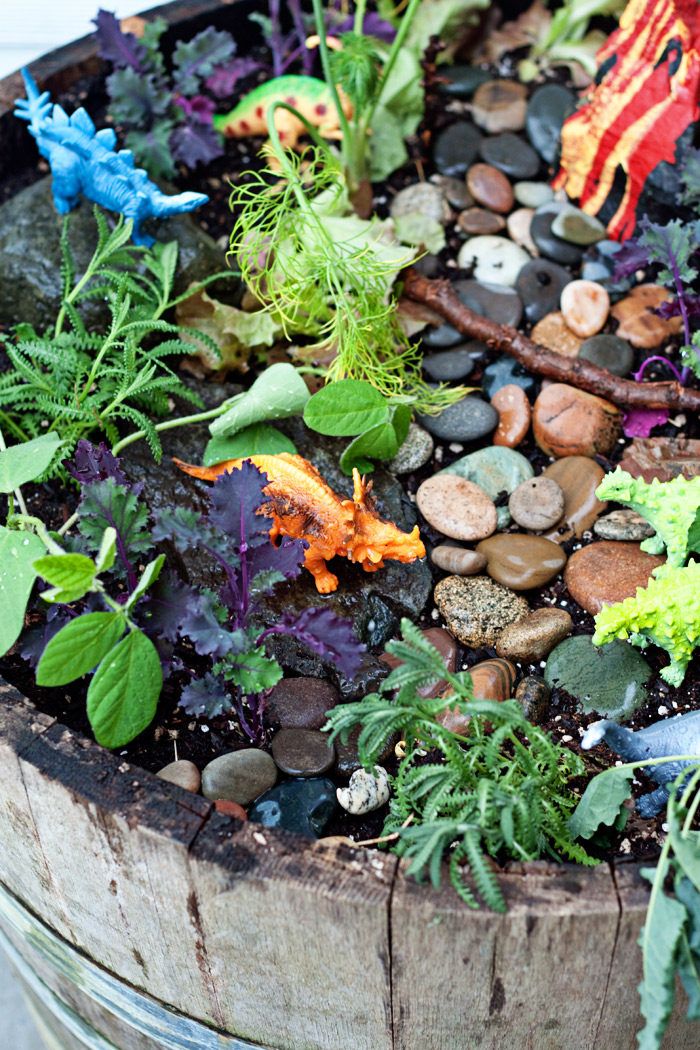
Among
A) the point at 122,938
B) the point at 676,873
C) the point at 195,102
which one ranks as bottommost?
the point at 122,938

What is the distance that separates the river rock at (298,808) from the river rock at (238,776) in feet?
0.05

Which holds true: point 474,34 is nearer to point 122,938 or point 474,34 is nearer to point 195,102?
point 195,102

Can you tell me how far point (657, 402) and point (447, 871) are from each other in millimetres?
1036

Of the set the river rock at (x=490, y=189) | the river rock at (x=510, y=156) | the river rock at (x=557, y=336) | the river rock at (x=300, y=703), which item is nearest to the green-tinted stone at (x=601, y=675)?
the river rock at (x=300, y=703)

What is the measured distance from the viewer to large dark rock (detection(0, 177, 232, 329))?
1.95 metres

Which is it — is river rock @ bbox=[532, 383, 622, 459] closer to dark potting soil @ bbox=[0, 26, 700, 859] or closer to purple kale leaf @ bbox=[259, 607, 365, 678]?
dark potting soil @ bbox=[0, 26, 700, 859]

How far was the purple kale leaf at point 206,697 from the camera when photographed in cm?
138

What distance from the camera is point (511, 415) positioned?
1927 mm

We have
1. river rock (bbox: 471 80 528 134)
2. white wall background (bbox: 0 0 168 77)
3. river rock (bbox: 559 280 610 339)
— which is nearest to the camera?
river rock (bbox: 559 280 610 339)

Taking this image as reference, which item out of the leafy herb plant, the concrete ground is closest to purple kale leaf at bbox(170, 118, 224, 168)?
the leafy herb plant

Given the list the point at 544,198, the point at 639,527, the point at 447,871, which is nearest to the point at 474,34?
the point at 544,198

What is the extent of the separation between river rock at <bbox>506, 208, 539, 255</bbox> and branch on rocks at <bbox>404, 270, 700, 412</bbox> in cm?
27

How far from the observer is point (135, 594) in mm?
1260

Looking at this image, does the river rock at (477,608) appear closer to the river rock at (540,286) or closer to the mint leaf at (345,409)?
the mint leaf at (345,409)
